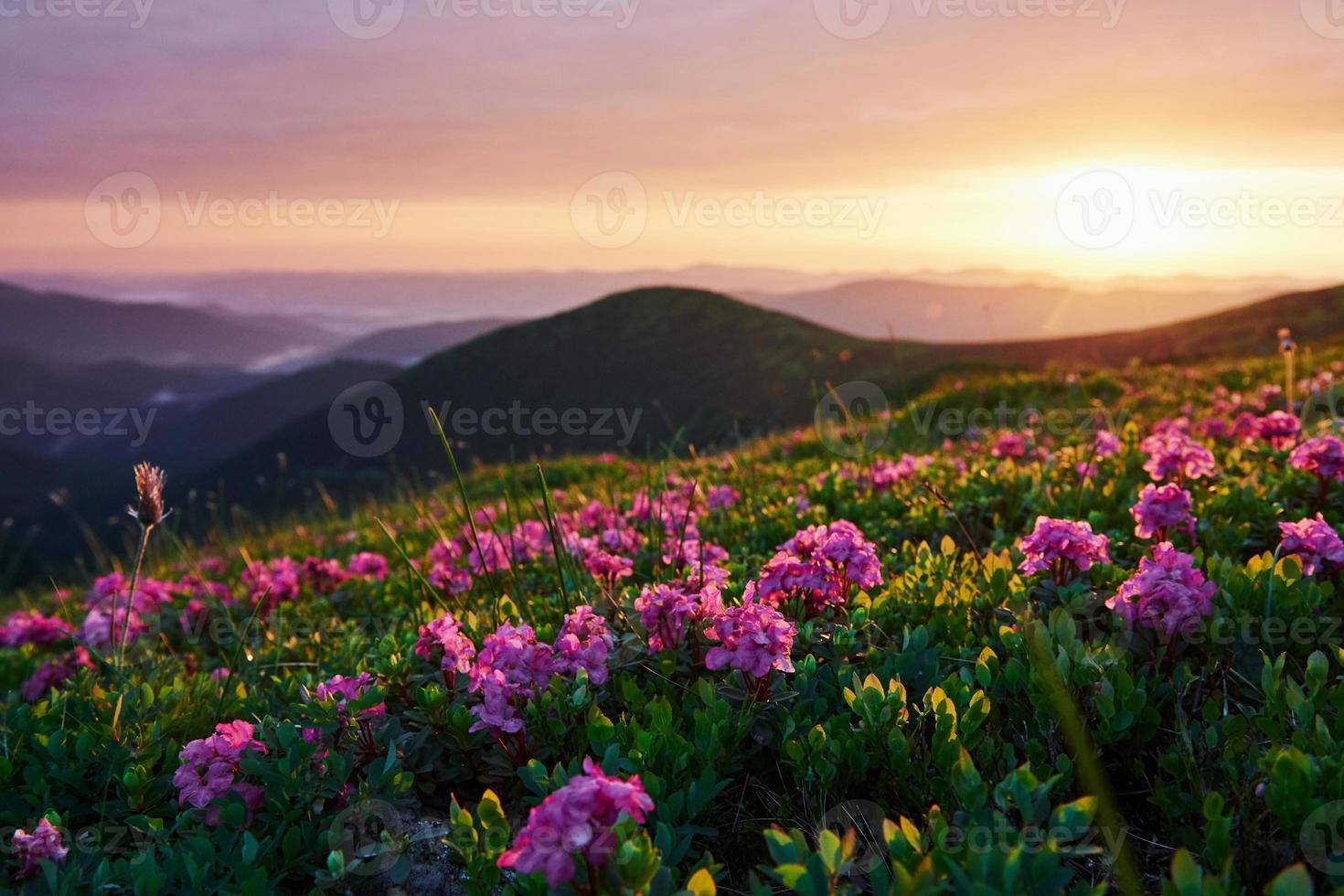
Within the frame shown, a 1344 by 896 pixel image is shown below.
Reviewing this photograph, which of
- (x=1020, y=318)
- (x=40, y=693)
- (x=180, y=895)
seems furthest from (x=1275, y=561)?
(x=1020, y=318)

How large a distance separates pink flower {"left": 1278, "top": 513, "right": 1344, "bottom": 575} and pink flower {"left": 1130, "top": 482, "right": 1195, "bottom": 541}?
0.37 m

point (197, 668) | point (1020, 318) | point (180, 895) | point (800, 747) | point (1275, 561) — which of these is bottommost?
point (197, 668)

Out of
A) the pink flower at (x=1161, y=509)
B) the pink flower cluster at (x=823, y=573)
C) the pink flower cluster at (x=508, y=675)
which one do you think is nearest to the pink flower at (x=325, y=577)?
the pink flower cluster at (x=508, y=675)

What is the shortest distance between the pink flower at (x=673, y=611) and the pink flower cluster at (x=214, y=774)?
4.50 ft

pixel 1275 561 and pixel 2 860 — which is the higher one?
pixel 1275 561

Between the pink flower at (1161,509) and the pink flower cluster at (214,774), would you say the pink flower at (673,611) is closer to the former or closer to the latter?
the pink flower cluster at (214,774)

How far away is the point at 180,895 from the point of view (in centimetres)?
236

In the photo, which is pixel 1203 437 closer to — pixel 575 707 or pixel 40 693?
pixel 575 707

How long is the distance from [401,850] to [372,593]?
373cm

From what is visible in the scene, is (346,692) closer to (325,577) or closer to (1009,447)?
(325,577)
